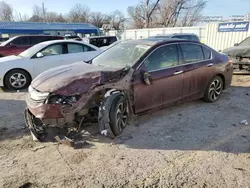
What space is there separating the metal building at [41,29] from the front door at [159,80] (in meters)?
26.3

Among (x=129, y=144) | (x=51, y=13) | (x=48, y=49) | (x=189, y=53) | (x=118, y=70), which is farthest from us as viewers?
(x=51, y=13)

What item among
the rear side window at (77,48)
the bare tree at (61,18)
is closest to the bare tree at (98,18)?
the bare tree at (61,18)

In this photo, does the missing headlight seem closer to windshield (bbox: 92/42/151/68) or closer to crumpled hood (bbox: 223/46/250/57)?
windshield (bbox: 92/42/151/68)

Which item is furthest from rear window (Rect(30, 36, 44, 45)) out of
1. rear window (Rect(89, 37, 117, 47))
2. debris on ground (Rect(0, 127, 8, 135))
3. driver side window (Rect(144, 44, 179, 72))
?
driver side window (Rect(144, 44, 179, 72))

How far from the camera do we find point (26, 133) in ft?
13.1

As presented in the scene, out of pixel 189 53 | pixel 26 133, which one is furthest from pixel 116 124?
pixel 189 53

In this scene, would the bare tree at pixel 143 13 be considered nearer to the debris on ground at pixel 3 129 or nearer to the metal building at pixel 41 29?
the metal building at pixel 41 29

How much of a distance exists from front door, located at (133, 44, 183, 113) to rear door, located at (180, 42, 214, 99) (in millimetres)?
203

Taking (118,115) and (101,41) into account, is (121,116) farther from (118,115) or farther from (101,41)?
(101,41)

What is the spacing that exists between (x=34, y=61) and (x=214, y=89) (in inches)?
209

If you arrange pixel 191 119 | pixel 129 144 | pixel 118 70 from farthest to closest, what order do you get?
pixel 191 119, pixel 118 70, pixel 129 144

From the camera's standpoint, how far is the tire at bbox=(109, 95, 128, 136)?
11.9 ft

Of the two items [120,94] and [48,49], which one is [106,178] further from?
[48,49]

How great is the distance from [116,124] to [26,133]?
161 cm
